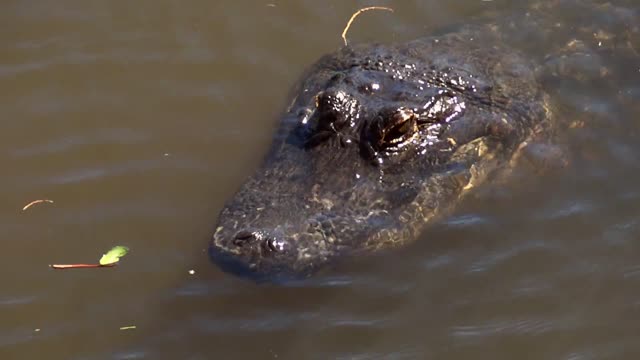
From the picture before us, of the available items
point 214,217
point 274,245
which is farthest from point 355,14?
point 274,245

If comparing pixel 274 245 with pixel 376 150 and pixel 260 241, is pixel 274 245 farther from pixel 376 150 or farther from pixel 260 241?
pixel 376 150

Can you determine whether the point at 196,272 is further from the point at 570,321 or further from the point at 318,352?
the point at 570,321

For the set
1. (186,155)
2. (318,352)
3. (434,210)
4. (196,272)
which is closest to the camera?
(318,352)

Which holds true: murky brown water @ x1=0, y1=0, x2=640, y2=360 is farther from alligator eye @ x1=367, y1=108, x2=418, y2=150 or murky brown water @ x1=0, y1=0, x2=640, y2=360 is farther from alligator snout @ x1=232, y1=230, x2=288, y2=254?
alligator eye @ x1=367, y1=108, x2=418, y2=150

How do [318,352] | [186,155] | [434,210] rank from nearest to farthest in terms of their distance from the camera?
[318,352] < [434,210] < [186,155]

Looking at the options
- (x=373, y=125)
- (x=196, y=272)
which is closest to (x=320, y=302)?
(x=196, y=272)

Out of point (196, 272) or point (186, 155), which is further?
point (186, 155)

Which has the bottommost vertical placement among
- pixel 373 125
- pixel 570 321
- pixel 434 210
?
pixel 570 321
